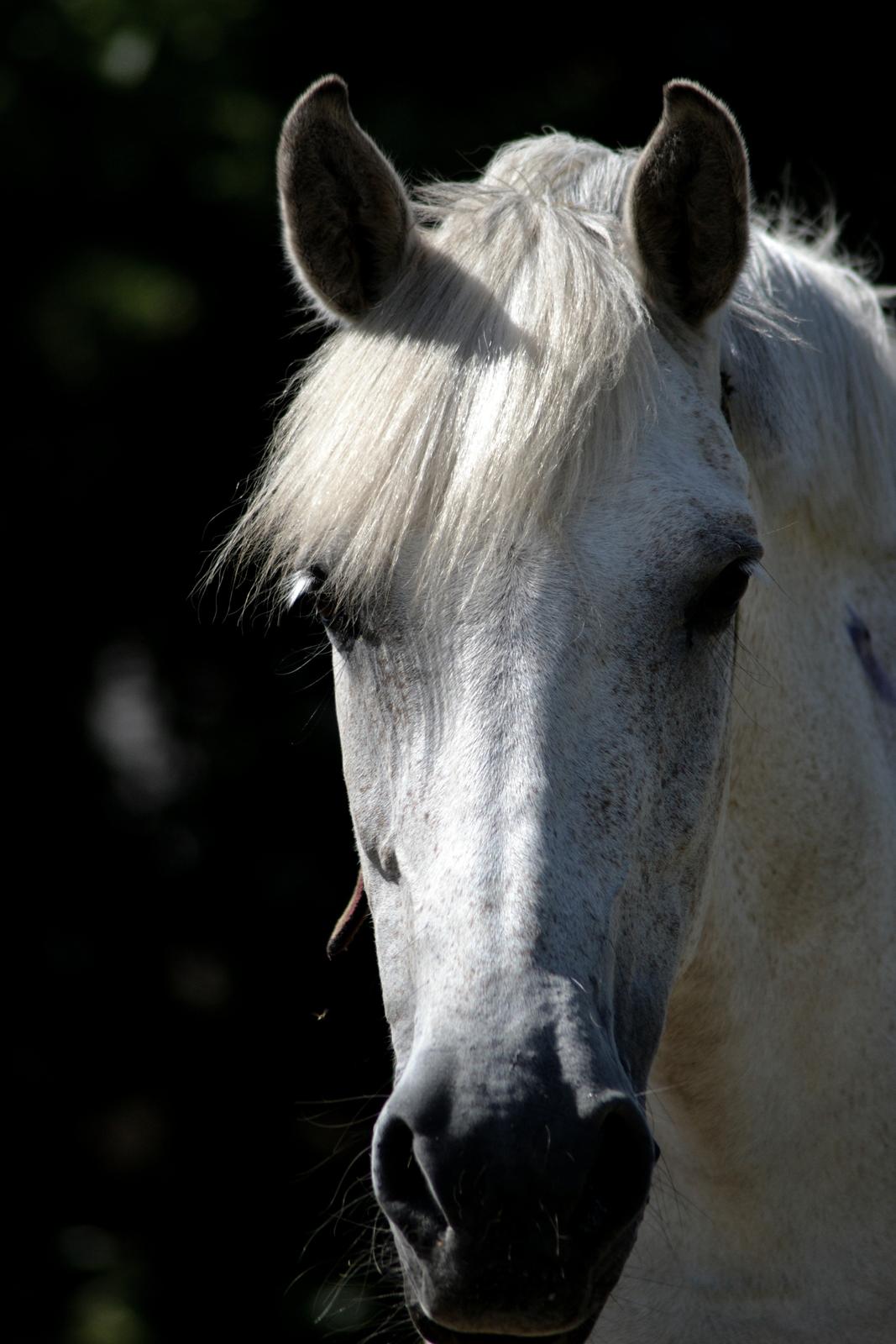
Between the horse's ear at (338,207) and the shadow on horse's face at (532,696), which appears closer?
the shadow on horse's face at (532,696)

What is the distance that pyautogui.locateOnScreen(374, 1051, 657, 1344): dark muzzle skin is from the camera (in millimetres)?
1146

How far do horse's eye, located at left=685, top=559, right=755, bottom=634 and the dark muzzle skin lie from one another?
53cm

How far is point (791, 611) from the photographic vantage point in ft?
5.78

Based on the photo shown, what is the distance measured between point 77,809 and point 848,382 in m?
3.46

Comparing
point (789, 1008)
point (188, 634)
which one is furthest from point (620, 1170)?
point (188, 634)

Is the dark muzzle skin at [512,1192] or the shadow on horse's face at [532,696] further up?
the shadow on horse's face at [532,696]

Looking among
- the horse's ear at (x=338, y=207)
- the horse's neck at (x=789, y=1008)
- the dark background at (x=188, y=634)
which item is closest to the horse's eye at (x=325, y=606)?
the horse's ear at (x=338, y=207)

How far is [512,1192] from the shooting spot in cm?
114

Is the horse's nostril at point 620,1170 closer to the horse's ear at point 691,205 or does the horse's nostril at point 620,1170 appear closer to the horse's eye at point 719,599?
the horse's eye at point 719,599


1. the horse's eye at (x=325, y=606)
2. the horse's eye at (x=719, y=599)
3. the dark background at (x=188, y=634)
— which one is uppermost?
the horse's eye at (x=719, y=599)

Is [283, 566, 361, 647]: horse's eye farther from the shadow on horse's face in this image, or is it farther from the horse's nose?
the horse's nose

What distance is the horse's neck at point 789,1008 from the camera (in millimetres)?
1698

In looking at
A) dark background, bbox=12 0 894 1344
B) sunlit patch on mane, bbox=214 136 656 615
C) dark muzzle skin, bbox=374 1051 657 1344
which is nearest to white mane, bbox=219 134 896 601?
Result: sunlit patch on mane, bbox=214 136 656 615

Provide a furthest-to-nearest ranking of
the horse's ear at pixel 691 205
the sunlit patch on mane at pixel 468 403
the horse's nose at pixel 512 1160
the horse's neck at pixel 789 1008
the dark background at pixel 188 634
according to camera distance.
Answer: the dark background at pixel 188 634 → the horse's neck at pixel 789 1008 → the horse's ear at pixel 691 205 → the sunlit patch on mane at pixel 468 403 → the horse's nose at pixel 512 1160
